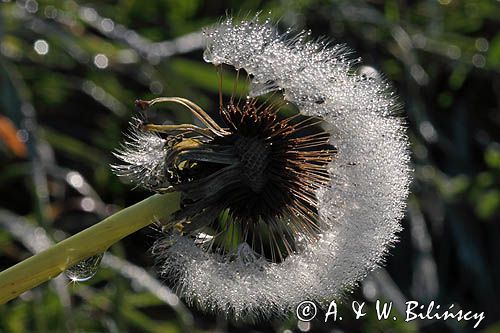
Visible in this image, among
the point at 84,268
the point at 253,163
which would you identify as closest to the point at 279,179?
the point at 253,163

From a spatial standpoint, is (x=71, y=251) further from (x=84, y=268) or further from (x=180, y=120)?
(x=180, y=120)

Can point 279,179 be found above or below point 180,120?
below

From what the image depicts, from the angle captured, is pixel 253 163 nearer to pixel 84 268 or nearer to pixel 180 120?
pixel 84 268

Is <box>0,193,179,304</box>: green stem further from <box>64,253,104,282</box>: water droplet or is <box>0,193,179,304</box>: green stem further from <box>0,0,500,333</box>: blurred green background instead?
<box>0,0,500,333</box>: blurred green background

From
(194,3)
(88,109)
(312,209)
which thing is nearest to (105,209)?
(88,109)

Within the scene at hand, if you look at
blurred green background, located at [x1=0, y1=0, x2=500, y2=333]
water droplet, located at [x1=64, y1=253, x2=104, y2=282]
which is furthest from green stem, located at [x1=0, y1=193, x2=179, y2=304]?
blurred green background, located at [x1=0, y1=0, x2=500, y2=333]

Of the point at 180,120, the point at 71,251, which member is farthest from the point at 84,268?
the point at 180,120

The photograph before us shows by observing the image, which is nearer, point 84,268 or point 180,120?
point 84,268
